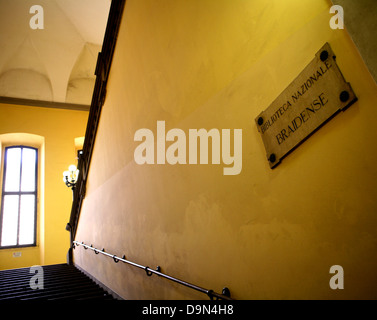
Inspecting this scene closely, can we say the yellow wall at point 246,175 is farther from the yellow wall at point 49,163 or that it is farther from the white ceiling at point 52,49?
the white ceiling at point 52,49

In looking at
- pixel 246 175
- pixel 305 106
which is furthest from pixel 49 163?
pixel 305 106

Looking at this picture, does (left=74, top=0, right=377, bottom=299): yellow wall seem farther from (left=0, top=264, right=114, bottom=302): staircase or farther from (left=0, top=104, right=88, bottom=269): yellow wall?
(left=0, top=104, right=88, bottom=269): yellow wall

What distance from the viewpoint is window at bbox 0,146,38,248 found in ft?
40.1

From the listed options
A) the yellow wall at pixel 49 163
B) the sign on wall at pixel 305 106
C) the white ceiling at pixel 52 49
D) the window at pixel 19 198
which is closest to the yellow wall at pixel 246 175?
the sign on wall at pixel 305 106

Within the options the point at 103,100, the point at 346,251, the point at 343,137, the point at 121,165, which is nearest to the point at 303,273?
the point at 346,251

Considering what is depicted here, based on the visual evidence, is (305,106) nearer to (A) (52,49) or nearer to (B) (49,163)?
(B) (49,163)

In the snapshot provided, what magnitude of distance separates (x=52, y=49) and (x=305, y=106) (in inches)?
527

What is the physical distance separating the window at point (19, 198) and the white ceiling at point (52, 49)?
2.49m

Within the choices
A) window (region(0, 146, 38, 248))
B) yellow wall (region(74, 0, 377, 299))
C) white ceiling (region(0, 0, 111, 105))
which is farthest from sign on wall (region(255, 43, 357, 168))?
window (region(0, 146, 38, 248))

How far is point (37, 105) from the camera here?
42.9 ft

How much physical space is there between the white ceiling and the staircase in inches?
331

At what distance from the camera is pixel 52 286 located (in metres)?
5.11

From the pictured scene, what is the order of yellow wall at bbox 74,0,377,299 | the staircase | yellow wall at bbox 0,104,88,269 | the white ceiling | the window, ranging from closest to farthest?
yellow wall at bbox 74,0,377,299 → the staircase → the white ceiling → yellow wall at bbox 0,104,88,269 → the window

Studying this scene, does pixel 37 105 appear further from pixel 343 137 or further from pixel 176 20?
pixel 343 137
